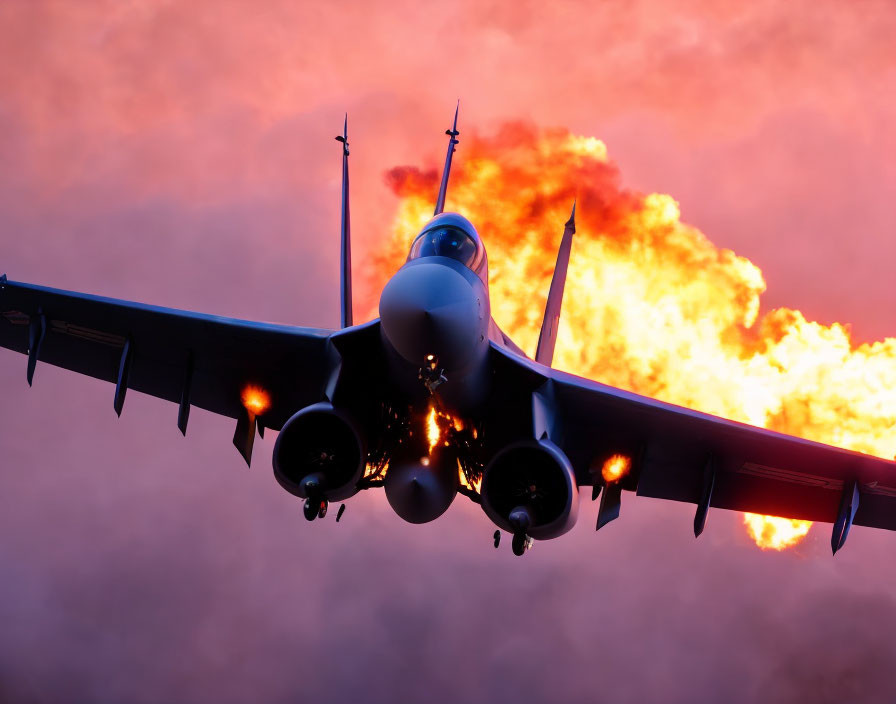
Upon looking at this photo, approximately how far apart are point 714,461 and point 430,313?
319 inches

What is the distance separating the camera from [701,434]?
16.0 metres

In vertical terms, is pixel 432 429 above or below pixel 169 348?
below

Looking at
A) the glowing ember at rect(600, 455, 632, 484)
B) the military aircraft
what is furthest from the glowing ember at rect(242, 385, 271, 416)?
the glowing ember at rect(600, 455, 632, 484)

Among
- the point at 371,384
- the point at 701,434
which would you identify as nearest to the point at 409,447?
the point at 371,384

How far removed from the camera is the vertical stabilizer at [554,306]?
21781mm

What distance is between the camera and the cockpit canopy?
12.8 metres

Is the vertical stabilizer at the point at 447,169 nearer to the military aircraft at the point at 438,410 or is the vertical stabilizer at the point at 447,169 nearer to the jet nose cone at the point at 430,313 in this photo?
the military aircraft at the point at 438,410

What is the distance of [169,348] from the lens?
16734 mm

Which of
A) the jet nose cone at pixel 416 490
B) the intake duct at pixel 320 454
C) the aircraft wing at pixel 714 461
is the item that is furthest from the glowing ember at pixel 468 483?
the intake duct at pixel 320 454

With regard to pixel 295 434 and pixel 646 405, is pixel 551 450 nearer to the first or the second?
pixel 646 405

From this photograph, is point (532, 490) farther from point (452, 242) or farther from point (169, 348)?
point (169, 348)

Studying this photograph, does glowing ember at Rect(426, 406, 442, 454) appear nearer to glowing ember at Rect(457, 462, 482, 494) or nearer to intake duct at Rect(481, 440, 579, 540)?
glowing ember at Rect(457, 462, 482, 494)

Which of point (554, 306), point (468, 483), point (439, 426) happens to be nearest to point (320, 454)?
point (439, 426)

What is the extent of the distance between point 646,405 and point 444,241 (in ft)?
17.5
